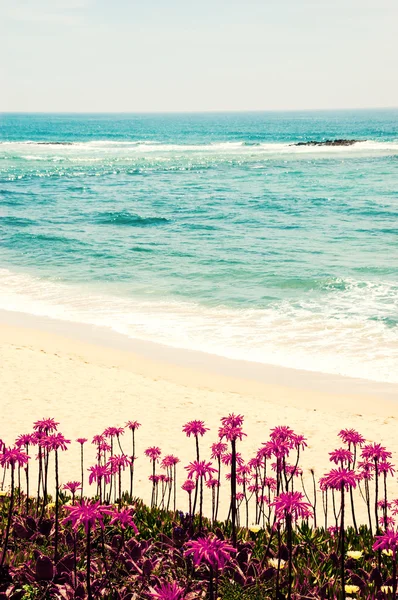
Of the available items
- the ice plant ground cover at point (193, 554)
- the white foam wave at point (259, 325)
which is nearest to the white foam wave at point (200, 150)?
the white foam wave at point (259, 325)

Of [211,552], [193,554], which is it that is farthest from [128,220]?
[211,552]

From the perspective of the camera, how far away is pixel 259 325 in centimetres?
1692

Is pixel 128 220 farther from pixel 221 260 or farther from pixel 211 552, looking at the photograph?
pixel 211 552

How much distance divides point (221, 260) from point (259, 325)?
9.03m

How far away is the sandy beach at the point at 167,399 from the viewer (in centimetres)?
998

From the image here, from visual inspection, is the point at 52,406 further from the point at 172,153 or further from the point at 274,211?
the point at 172,153

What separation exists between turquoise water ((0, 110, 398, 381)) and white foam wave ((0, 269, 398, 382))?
0.05 metres

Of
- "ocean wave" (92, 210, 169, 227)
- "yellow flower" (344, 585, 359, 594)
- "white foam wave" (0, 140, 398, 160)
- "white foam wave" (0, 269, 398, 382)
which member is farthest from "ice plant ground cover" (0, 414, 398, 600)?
"white foam wave" (0, 140, 398, 160)

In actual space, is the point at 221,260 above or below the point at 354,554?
above

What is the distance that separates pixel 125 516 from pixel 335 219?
3226cm

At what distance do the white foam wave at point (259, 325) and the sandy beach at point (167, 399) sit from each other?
78 cm

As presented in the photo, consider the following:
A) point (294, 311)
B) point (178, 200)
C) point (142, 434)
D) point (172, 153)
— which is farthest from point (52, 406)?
point (172, 153)

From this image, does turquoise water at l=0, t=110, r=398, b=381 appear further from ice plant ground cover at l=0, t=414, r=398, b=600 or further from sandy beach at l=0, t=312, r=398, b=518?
ice plant ground cover at l=0, t=414, r=398, b=600

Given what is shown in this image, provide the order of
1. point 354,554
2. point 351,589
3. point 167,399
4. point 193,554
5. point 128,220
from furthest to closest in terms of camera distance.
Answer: point 128,220 → point 167,399 → point 354,554 → point 351,589 → point 193,554
